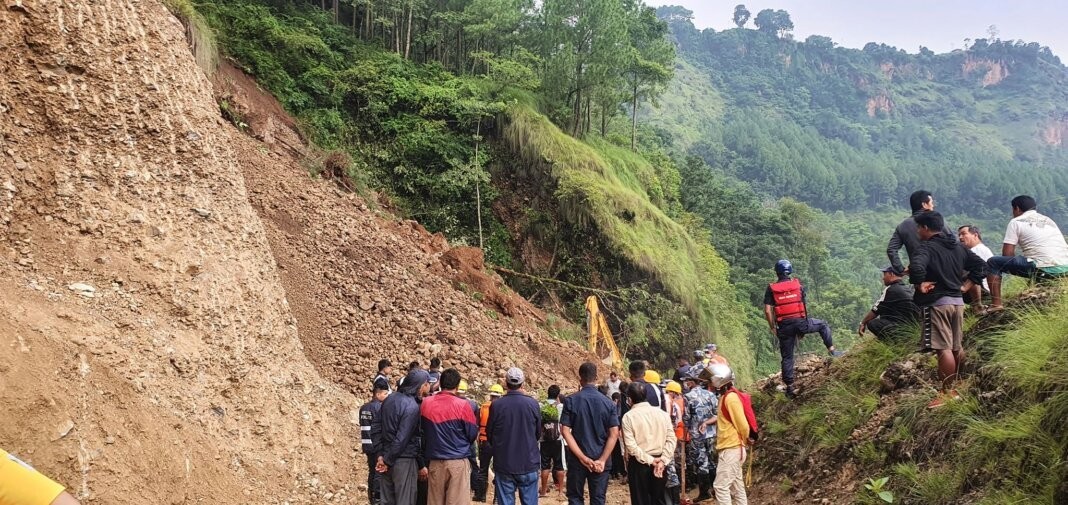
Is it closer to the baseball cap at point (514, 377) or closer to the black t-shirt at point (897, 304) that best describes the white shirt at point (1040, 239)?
the black t-shirt at point (897, 304)

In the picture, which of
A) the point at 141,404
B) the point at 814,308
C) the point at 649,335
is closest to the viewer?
the point at 141,404

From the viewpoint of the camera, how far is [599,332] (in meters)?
17.5

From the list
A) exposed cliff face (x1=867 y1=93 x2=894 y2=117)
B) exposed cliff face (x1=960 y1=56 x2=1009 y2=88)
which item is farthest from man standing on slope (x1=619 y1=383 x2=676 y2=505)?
exposed cliff face (x1=960 y1=56 x2=1009 y2=88)

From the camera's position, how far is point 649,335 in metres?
18.2

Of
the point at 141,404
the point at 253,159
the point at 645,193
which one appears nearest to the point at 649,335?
the point at 645,193

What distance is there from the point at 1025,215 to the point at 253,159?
40.7 ft

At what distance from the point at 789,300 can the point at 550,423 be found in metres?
3.23

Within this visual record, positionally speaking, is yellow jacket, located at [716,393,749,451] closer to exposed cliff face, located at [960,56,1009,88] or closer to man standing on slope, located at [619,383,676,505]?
man standing on slope, located at [619,383,676,505]

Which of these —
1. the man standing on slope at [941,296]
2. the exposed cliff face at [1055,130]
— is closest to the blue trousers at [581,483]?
the man standing on slope at [941,296]

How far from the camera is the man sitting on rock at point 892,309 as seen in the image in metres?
6.87

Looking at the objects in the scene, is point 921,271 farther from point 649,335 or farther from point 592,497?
point 649,335

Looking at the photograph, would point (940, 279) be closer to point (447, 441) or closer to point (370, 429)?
point (447, 441)

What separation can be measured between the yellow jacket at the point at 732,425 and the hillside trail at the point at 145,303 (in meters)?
4.32

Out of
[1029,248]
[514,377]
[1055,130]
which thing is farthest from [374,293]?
[1055,130]
